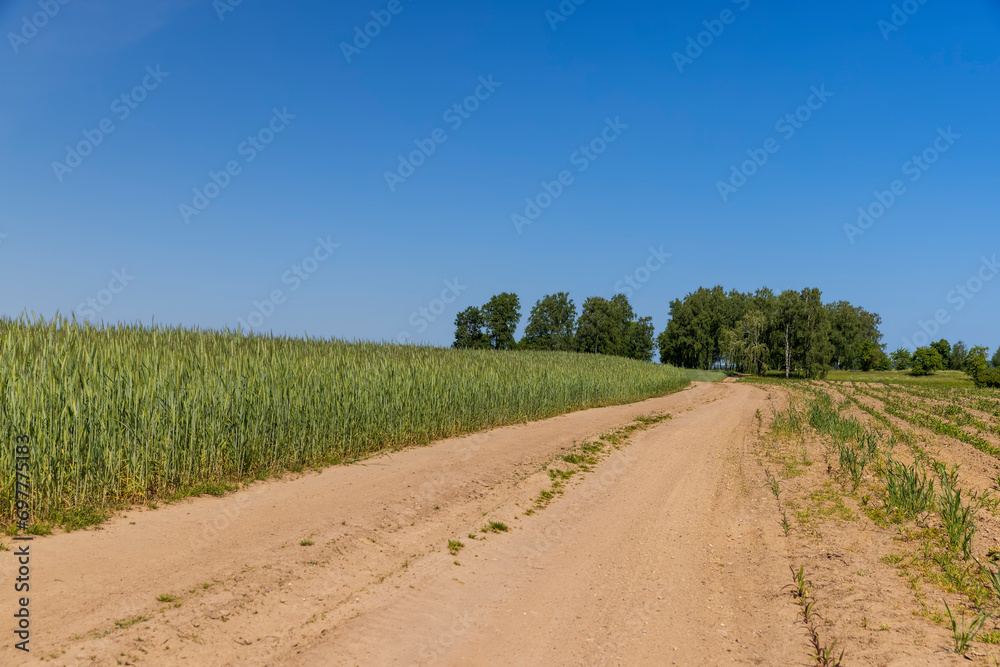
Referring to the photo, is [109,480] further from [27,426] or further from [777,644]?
[777,644]

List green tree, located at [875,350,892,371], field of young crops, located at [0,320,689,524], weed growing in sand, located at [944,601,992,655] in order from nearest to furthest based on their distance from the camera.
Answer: weed growing in sand, located at [944,601,992,655] < field of young crops, located at [0,320,689,524] < green tree, located at [875,350,892,371]

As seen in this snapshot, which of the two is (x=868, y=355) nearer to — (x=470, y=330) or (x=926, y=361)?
(x=926, y=361)

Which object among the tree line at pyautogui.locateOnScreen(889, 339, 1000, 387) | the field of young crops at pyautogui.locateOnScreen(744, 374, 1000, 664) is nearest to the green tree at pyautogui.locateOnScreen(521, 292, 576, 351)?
the tree line at pyautogui.locateOnScreen(889, 339, 1000, 387)

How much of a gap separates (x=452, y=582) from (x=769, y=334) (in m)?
91.8

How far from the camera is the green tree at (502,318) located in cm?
9162

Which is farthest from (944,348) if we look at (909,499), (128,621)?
(128,621)

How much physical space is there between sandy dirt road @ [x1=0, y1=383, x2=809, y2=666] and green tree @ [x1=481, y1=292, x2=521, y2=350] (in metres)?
81.4

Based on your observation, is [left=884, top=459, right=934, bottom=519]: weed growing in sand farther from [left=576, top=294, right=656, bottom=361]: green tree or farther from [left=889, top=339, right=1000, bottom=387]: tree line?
[left=576, top=294, right=656, bottom=361]: green tree

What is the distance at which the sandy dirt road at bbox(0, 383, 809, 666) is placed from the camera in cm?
470

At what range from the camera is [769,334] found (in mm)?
85875

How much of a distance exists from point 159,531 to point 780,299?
88328 millimetres

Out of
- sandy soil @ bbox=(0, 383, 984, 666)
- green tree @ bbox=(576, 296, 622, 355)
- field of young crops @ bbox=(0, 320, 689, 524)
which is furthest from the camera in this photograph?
green tree @ bbox=(576, 296, 622, 355)

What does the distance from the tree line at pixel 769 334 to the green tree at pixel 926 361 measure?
41.1 ft

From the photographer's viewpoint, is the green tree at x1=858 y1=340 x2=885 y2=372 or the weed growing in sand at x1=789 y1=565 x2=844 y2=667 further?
the green tree at x1=858 y1=340 x2=885 y2=372
